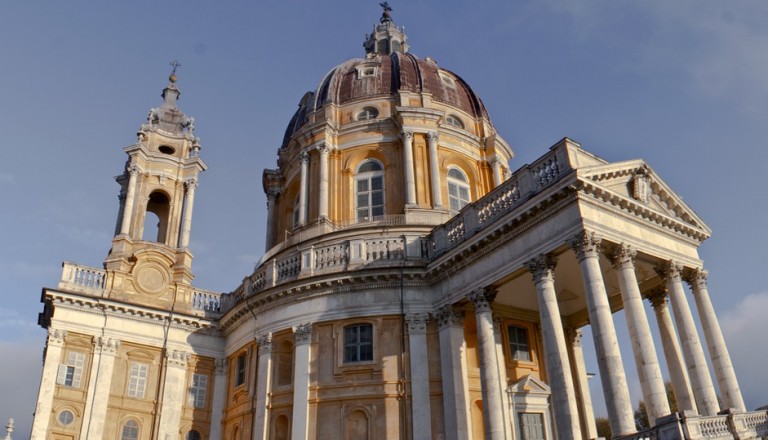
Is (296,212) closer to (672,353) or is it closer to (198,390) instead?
(198,390)

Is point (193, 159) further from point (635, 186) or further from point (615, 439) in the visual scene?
point (615, 439)

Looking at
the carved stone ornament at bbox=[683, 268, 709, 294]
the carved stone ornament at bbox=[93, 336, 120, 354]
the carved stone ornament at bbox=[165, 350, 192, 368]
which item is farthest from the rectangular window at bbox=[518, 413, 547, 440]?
the carved stone ornament at bbox=[93, 336, 120, 354]

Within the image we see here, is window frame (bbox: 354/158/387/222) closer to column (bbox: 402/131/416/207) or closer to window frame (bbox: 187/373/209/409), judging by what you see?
column (bbox: 402/131/416/207)

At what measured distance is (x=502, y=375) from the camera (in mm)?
20781

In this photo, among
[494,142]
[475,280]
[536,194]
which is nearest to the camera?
[536,194]

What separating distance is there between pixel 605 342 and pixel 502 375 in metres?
5.71

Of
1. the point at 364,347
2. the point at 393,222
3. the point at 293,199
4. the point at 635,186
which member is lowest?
the point at 364,347

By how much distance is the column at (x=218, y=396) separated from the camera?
25.0m

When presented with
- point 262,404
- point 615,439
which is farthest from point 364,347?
point 615,439

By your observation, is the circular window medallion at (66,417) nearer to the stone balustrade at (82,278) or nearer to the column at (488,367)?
the stone balustrade at (82,278)

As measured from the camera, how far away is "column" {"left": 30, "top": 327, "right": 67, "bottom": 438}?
22280mm

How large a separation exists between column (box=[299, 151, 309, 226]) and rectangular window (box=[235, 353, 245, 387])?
6.07 m

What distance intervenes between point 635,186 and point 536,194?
326cm

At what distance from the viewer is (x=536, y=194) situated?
702 inches
